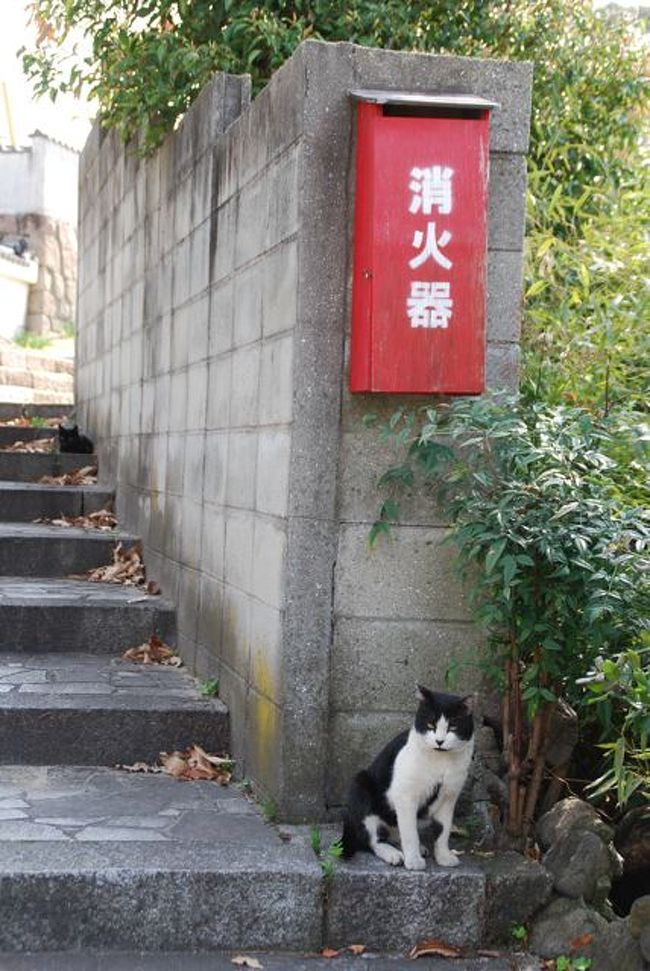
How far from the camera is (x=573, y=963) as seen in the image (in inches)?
151

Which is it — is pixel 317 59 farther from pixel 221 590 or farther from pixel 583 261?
pixel 221 590

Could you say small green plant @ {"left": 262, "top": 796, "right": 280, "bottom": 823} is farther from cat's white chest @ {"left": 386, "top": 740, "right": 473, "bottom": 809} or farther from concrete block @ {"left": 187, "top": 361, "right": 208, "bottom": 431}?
A: concrete block @ {"left": 187, "top": 361, "right": 208, "bottom": 431}

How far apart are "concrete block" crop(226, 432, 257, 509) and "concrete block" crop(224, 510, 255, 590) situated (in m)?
0.06

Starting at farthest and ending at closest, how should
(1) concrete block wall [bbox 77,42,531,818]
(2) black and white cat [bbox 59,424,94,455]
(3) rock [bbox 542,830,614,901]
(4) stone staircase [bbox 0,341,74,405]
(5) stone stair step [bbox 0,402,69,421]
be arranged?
(4) stone staircase [bbox 0,341,74,405] → (5) stone stair step [bbox 0,402,69,421] → (2) black and white cat [bbox 59,424,94,455] → (1) concrete block wall [bbox 77,42,531,818] → (3) rock [bbox 542,830,614,901]

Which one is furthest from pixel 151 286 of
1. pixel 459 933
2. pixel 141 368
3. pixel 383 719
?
pixel 459 933

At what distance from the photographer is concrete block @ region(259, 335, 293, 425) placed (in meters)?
4.45

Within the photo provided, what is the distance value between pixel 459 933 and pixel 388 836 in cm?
40

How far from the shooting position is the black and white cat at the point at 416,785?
3979 mm

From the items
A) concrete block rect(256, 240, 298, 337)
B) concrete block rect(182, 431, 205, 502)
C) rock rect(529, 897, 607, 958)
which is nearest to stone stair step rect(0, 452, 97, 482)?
concrete block rect(182, 431, 205, 502)

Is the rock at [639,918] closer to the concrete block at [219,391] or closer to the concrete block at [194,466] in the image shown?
the concrete block at [219,391]

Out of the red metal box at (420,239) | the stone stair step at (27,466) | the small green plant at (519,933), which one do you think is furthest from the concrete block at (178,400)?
the small green plant at (519,933)

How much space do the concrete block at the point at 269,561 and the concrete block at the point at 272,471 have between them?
0.22ft

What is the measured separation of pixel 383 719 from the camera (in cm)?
449

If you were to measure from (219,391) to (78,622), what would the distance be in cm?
147
